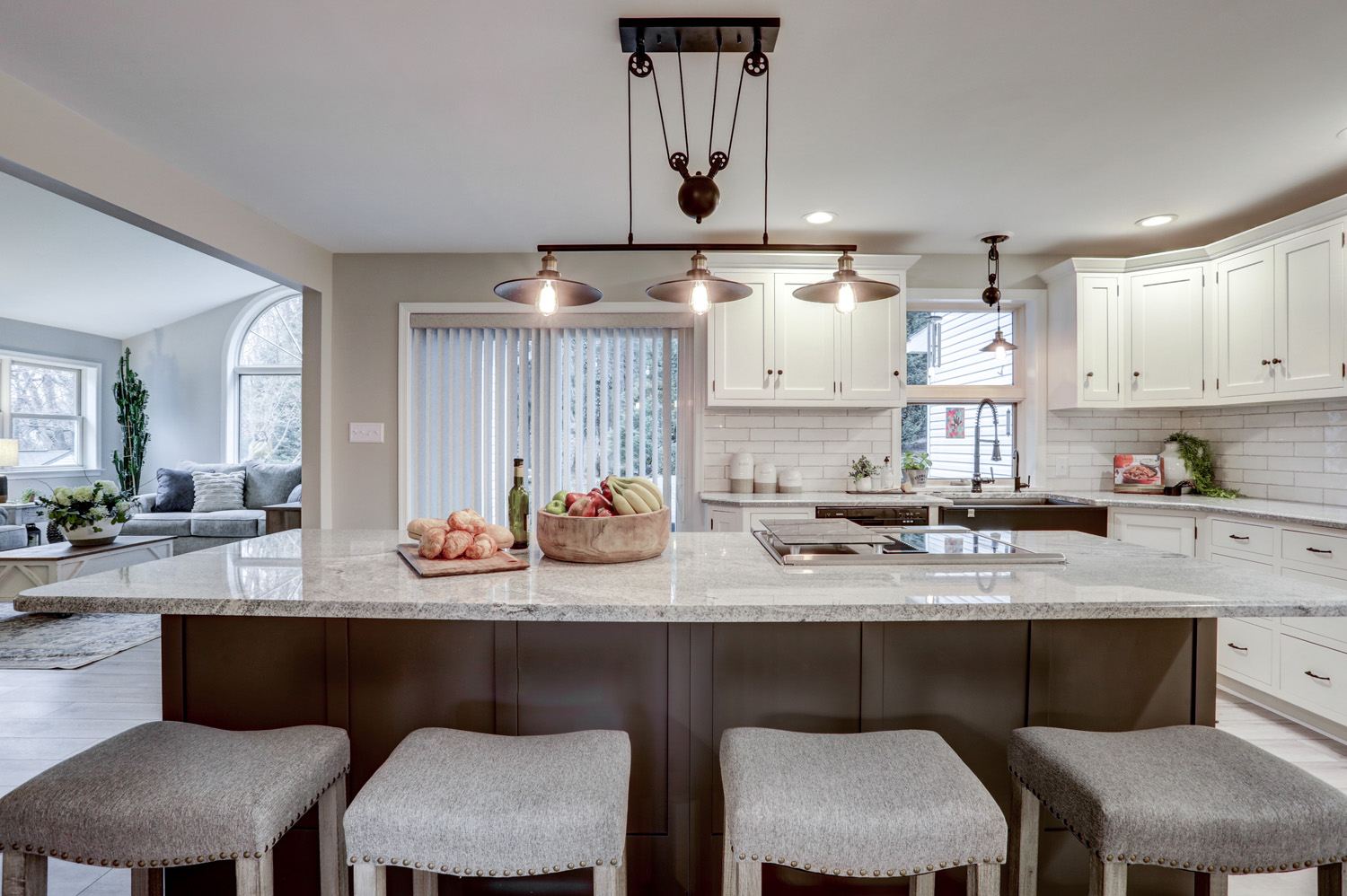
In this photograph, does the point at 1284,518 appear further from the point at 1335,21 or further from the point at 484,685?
the point at 484,685

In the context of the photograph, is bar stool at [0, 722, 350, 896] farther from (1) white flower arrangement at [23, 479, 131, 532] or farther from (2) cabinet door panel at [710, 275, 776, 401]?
(1) white flower arrangement at [23, 479, 131, 532]

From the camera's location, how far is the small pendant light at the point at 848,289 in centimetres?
189

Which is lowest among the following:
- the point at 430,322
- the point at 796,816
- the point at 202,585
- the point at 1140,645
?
the point at 796,816

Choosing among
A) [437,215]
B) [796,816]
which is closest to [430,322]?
[437,215]

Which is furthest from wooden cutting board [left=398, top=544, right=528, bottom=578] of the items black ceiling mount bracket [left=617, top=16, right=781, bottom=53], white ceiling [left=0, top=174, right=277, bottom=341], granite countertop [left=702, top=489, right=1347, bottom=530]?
white ceiling [left=0, top=174, right=277, bottom=341]

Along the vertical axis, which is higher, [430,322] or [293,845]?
[430,322]

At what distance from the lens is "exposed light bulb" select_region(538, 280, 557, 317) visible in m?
1.78

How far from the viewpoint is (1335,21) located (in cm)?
193

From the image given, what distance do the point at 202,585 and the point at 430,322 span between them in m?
3.11

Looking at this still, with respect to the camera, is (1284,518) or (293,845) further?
(1284,518)

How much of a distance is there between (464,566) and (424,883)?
61cm

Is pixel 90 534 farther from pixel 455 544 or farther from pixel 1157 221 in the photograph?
pixel 1157 221

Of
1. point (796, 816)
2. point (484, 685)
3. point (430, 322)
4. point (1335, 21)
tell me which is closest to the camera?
point (796, 816)

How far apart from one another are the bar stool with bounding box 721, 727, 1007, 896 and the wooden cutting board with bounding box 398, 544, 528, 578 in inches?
26.9
